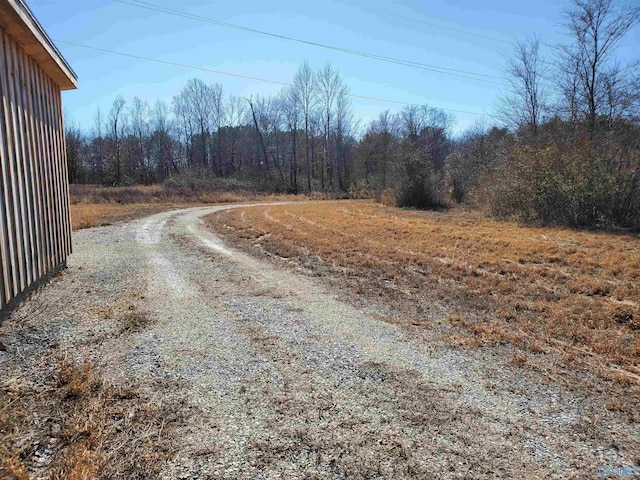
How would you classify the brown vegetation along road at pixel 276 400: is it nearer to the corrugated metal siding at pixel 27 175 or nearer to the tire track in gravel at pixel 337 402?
the tire track in gravel at pixel 337 402

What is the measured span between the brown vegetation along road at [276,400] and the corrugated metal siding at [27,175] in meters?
0.58

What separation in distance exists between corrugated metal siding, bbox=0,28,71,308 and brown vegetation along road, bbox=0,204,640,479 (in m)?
0.58

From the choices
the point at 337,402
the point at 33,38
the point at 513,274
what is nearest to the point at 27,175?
the point at 33,38

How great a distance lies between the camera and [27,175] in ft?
15.7

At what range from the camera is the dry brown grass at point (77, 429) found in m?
2.05

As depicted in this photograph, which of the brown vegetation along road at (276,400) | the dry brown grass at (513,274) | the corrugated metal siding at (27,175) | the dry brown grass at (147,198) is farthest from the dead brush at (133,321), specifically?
the dry brown grass at (147,198)

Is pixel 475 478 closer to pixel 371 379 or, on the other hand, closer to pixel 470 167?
pixel 371 379

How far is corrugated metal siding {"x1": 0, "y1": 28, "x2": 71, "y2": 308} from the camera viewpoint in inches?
159

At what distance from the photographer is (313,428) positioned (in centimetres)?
250

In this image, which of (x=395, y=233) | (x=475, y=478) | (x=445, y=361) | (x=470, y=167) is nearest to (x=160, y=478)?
(x=475, y=478)

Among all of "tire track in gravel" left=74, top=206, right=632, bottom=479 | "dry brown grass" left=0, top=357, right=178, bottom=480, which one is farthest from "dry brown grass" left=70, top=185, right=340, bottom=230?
"dry brown grass" left=0, top=357, right=178, bottom=480

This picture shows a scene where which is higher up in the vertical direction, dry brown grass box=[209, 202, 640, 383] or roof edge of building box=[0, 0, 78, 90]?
roof edge of building box=[0, 0, 78, 90]

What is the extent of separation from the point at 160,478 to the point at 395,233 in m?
9.79

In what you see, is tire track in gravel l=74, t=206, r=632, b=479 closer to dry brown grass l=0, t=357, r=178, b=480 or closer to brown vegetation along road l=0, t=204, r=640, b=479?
brown vegetation along road l=0, t=204, r=640, b=479
